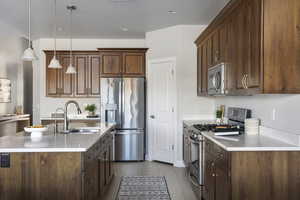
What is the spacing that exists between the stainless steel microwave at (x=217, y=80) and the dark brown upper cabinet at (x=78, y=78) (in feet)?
9.98

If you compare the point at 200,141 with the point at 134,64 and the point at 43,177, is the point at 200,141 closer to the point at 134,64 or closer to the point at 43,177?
the point at 43,177

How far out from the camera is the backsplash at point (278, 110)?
8.85 feet

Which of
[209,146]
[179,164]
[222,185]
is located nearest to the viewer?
[222,185]

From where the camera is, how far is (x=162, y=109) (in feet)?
19.6

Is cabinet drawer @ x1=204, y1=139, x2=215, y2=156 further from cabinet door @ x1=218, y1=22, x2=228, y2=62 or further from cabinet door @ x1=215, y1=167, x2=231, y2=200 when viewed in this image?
cabinet door @ x1=218, y1=22, x2=228, y2=62

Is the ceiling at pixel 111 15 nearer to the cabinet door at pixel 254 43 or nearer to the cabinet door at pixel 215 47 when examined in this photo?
the cabinet door at pixel 215 47

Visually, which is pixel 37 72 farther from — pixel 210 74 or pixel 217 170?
pixel 217 170

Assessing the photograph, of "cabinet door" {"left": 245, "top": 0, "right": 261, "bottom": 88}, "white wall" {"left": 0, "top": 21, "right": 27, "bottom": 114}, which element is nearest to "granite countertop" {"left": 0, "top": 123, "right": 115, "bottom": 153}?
"cabinet door" {"left": 245, "top": 0, "right": 261, "bottom": 88}

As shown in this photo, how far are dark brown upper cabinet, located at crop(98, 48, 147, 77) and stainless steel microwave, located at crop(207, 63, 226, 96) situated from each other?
2096 millimetres

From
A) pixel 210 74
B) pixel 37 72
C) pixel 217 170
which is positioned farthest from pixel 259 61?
pixel 37 72

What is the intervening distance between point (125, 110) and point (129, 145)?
2.48 feet

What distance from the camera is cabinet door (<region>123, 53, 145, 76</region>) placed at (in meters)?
6.24

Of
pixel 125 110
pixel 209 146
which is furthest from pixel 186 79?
pixel 209 146

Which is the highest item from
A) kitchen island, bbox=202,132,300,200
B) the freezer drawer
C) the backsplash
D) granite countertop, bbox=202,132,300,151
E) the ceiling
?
the ceiling
